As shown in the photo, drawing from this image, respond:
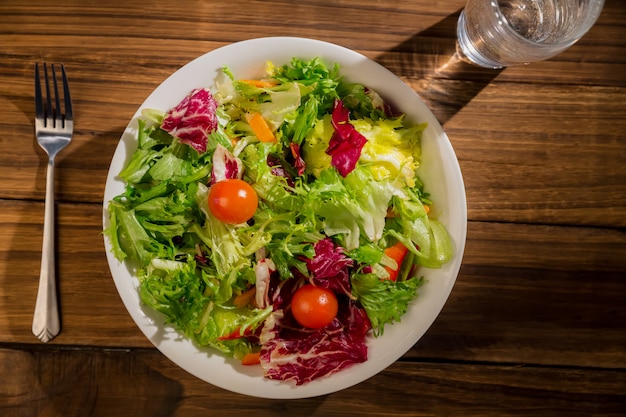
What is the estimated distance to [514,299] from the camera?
1.76 meters

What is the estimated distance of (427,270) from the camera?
1.53 meters

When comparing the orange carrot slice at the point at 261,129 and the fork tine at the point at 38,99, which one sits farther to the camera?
the fork tine at the point at 38,99

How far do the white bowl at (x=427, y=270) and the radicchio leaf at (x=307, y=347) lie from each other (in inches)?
1.0

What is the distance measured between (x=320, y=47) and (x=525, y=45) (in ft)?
2.00

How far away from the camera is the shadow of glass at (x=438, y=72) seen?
1.72m

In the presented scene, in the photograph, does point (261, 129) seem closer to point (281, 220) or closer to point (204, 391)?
point (281, 220)

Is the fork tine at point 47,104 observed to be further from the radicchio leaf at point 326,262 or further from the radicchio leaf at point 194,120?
the radicchio leaf at point 326,262

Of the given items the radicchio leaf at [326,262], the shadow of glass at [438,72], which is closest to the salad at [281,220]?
the radicchio leaf at [326,262]

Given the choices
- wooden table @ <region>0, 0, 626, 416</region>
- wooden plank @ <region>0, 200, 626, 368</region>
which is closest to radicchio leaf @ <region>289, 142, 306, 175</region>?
wooden table @ <region>0, 0, 626, 416</region>

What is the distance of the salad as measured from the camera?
144 cm

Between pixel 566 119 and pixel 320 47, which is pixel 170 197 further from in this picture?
pixel 566 119

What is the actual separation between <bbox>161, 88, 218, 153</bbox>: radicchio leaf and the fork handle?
1.52 feet

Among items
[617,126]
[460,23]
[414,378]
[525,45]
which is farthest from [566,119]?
[414,378]

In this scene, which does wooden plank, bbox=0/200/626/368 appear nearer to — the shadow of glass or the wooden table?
the wooden table
